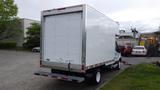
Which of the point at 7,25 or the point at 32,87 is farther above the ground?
the point at 7,25

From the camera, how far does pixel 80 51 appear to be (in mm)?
8461

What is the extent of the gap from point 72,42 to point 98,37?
1.51m

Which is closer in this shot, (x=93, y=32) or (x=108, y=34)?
(x=93, y=32)

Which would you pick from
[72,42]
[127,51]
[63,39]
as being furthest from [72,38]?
[127,51]

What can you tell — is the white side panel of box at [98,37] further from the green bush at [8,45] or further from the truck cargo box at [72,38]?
the green bush at [8,45]

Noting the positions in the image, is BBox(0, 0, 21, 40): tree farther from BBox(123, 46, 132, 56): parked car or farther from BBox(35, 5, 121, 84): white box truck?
BBox(35, 5, 121, 84): white box truck

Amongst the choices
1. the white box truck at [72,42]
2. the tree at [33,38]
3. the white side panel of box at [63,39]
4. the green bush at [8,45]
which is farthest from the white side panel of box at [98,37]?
the green bush at [8,45]

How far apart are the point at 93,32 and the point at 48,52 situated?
2.12m

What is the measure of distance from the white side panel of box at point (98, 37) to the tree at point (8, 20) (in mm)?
37750

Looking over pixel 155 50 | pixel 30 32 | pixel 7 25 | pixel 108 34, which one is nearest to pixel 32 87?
pixel 108 34

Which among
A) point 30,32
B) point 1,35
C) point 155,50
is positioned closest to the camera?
point 155,50

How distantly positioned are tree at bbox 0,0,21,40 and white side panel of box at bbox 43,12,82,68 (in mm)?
38459

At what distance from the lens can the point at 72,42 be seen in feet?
28.5

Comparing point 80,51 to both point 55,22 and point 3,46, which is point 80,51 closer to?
point 55,22
